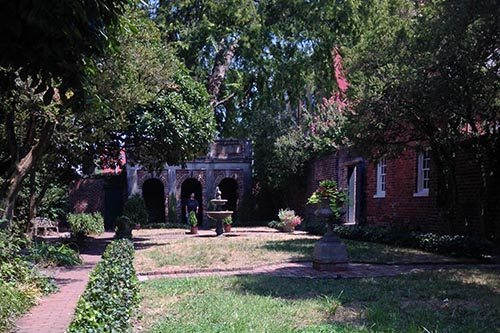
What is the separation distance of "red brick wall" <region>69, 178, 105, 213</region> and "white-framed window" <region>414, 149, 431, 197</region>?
1905 cm

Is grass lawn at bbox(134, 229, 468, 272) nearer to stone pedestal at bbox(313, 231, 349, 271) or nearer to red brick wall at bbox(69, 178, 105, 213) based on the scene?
stone pedestal at bbox(313, 231, 349, 271)

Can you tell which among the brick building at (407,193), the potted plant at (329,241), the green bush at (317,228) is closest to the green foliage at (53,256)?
the potted plant at (329,241)

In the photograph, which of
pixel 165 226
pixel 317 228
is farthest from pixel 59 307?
pixel 165 226

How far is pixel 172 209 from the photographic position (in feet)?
93.7

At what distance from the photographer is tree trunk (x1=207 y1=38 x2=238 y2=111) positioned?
22562 millimetres

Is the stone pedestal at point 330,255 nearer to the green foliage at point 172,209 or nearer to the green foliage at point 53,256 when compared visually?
the green foliage at point 53,256

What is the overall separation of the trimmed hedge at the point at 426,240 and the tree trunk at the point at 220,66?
857 centimetres

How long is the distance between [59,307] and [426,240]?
9.32 meters

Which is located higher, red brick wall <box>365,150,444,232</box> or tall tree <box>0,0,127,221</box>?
tall tree <box>0,0,127,221</box>

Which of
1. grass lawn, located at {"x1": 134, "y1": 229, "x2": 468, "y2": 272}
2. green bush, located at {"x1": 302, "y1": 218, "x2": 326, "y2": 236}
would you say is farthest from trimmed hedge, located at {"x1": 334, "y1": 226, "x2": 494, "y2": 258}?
green bush, located at {"x1": 302, "y1": 218, "x2": 326, "y2": 236}

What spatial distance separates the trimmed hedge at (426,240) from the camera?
1158 cm

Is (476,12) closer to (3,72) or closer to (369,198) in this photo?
(3,72)

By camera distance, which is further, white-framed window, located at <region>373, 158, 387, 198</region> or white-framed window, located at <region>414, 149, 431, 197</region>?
white-framed window, located at <region>373, 158, 387, 198</region>

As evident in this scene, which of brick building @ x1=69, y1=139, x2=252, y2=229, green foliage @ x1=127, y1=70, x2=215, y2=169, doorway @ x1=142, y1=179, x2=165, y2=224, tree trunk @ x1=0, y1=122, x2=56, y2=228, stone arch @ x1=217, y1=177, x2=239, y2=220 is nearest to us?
tree trunk @ x1=0, y1=122, x2=56, y2=228
